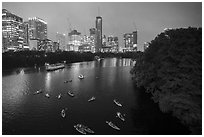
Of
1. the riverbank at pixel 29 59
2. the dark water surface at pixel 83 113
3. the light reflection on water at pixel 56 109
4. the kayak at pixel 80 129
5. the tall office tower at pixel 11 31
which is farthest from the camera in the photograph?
the tall office tower at pixel 11 31

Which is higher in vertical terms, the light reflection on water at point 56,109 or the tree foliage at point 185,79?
the tree foliage at point 185,79

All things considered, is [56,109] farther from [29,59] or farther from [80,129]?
[29,59]

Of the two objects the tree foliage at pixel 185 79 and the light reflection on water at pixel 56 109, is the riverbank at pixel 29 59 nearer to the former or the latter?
the light reflection on water at pixel 56 109

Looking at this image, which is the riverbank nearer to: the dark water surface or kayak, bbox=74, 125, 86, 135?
the dark water surface

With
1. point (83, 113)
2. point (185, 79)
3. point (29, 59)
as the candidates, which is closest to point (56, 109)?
point (83, 113)

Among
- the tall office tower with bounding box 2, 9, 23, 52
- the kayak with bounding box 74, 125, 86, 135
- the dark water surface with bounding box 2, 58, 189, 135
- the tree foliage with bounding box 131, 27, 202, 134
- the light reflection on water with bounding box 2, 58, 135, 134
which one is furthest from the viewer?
the tall office tower with bounding box 2, 9, 23, 52

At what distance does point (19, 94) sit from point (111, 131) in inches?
862

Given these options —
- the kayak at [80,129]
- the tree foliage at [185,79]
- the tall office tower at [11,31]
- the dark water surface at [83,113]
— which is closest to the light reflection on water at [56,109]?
the dark water surface at [83,113]

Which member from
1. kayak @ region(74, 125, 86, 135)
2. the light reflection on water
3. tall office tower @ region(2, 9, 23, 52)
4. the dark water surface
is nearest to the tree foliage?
the dark water surface

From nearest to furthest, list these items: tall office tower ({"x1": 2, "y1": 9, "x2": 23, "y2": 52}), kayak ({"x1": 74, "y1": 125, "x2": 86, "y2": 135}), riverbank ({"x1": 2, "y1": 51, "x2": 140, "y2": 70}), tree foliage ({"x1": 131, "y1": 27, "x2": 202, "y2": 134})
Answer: tree foliage ({"x1": 131, "y1": 27, "x2": 202, "y2": 134}), kayak ({"x1": 74, "y1": 125, "x2": 86, "y2": 135}), riverbank ({"x1": 2, "y1": 51, "x2": 140, "y2": 70}), tall office tower ({"x1": 2, "y1": 9, "x2": 23, "y2": 52})

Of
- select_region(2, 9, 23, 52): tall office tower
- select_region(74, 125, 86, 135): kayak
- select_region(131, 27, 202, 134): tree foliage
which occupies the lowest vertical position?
select_region(74, 125, 86, 135): kayak

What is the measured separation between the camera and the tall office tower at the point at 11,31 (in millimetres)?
163000

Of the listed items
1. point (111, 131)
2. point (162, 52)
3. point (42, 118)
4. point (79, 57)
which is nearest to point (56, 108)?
point (42, 118)

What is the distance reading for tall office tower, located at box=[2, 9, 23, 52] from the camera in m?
163
